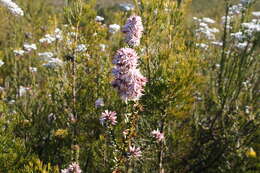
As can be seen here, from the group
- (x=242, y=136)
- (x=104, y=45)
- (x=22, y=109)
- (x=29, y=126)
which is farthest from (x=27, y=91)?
(x=242, y=136)

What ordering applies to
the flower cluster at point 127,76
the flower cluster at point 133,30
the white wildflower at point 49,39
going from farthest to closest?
the white wildflower at point 49,39 → the flower cluster at point 133,30 → the flower cluster at point 127,76

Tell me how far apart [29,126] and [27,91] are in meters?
1.81

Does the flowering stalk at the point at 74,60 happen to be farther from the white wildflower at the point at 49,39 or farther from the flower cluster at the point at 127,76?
the flower cluster at the point at 127,76

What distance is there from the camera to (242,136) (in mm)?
5980

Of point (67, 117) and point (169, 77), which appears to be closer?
point (169, 77)

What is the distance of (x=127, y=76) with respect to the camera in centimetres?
298

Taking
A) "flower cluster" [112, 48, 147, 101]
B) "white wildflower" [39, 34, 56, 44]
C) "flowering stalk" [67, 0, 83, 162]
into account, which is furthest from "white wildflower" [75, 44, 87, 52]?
"flower cluster" [112, 48, 147, 101]

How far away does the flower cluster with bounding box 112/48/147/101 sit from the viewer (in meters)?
2.99

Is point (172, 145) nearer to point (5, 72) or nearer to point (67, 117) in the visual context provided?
point (67, 117)

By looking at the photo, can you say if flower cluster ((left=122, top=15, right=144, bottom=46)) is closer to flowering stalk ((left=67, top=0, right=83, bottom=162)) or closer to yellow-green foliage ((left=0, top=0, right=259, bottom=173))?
yellow-green foliage ((left=0, top=0, right=259, bottom=173))

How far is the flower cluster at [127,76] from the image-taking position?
2986 millimetres

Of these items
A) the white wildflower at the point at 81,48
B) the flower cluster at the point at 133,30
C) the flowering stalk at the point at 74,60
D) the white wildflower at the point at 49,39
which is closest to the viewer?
the flower cluster at the point at 133,30

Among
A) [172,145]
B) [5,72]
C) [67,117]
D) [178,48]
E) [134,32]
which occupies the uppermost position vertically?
[134,32]

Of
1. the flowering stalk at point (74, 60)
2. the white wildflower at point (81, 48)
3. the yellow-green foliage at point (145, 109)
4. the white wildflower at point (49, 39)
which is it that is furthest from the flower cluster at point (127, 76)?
the white wildflower at point (49, 39)
